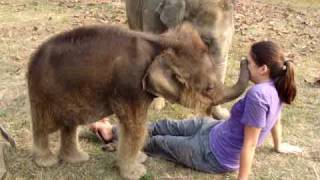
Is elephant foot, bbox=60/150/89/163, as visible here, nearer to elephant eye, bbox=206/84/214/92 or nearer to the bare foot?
the bare foot

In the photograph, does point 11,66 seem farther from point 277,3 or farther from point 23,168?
point 277,3

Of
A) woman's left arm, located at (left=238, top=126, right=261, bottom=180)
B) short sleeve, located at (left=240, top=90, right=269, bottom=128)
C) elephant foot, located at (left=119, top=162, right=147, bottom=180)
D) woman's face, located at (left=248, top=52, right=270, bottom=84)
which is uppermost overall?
woman's face, located at (left=248, top=52, right=270, bottom=84)

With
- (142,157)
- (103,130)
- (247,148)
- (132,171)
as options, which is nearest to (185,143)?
(142,157)

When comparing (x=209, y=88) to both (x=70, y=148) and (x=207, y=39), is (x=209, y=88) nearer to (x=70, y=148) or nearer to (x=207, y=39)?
(x=207, y=39)

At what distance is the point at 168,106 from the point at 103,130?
37.2 inches

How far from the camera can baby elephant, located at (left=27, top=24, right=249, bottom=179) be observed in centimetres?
360

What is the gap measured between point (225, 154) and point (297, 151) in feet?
2.48

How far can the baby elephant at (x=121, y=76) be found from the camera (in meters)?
3.60

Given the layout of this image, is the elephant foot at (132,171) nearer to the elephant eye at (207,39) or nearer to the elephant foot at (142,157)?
the elephant foot at (142,157)

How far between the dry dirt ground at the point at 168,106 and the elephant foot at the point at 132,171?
0.09 metres

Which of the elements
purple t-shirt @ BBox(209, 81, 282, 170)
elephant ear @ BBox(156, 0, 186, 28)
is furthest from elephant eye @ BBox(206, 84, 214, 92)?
elephant ear @ BBox(156, 0, 186, 28)

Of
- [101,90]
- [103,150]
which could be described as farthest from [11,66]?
[101,90]

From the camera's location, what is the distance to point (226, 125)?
13.4 feet

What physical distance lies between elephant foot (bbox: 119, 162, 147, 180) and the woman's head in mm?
1057
